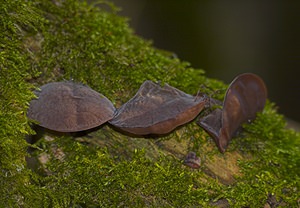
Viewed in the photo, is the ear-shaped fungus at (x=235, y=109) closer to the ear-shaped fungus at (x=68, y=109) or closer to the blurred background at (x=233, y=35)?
the ear-shaped fungus at (x=68, y=109)

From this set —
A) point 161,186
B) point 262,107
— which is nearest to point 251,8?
point 262,107

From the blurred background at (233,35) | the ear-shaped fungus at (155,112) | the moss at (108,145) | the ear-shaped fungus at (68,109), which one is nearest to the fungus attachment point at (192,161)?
the moss at (108,145)

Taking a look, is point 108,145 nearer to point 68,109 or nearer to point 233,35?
point 68,109

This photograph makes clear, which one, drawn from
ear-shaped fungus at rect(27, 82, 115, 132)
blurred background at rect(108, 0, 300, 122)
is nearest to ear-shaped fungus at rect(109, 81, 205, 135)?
ear-shaped fungus at rect(27, 82, 115, 132)

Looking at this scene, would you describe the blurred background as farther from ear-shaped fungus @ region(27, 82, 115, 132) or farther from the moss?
ear-shaped fungus @ region(27, 82, 115, 132)

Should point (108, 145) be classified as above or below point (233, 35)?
above

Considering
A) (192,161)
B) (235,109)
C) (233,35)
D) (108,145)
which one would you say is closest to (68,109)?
(108,145)
